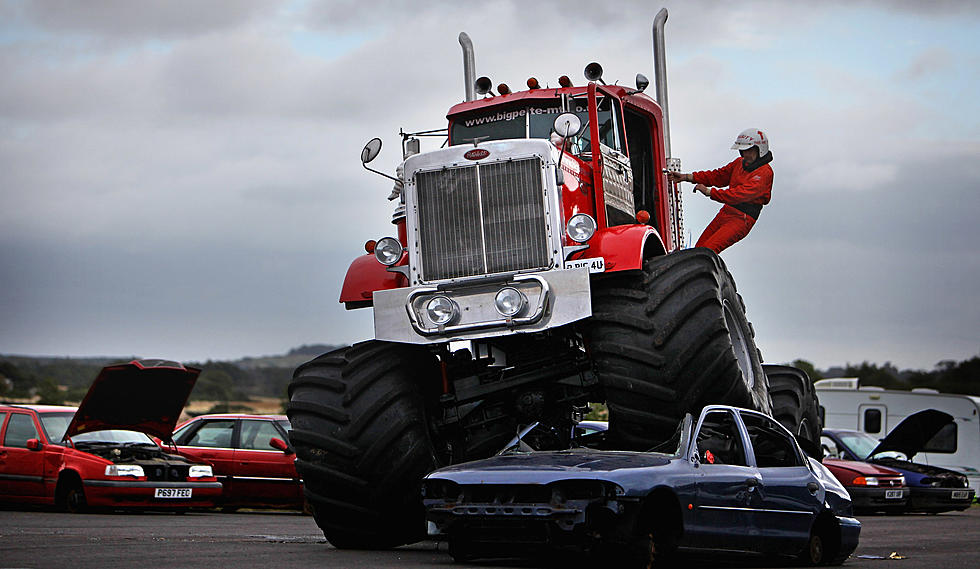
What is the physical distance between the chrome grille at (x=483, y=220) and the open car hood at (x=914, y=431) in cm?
1590

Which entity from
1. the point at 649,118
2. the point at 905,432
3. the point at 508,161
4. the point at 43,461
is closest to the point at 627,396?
the point at 508,161

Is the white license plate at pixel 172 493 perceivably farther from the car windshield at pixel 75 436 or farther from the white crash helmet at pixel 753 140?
the white crash helmet at pixel 753 140

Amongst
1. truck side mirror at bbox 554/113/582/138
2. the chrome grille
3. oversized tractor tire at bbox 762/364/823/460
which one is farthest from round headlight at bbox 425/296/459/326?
oversized tractor tire at bbox 762/364/823/460

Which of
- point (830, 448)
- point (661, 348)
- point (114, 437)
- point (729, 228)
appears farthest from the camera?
point (830, 448)

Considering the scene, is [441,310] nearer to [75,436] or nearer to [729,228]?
[729,228]

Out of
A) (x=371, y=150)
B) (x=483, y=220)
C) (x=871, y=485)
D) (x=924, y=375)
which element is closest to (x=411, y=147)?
(x=371, y=150)

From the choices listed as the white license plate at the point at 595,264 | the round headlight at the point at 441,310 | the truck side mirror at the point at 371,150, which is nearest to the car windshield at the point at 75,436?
the truck side mirror at the point at 371,150

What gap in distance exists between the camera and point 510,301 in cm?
1127

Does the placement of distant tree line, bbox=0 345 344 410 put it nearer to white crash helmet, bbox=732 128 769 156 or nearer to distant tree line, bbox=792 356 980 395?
distant tree line, bbox=792 356 980 395

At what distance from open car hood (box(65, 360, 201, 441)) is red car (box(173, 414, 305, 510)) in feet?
2.03

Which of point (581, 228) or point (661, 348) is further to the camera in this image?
point (581, 228)

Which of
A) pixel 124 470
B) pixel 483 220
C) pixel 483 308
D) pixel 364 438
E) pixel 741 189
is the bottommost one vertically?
pixel 124 470

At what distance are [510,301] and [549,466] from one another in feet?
5.63

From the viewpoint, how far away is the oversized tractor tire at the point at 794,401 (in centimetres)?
1449
